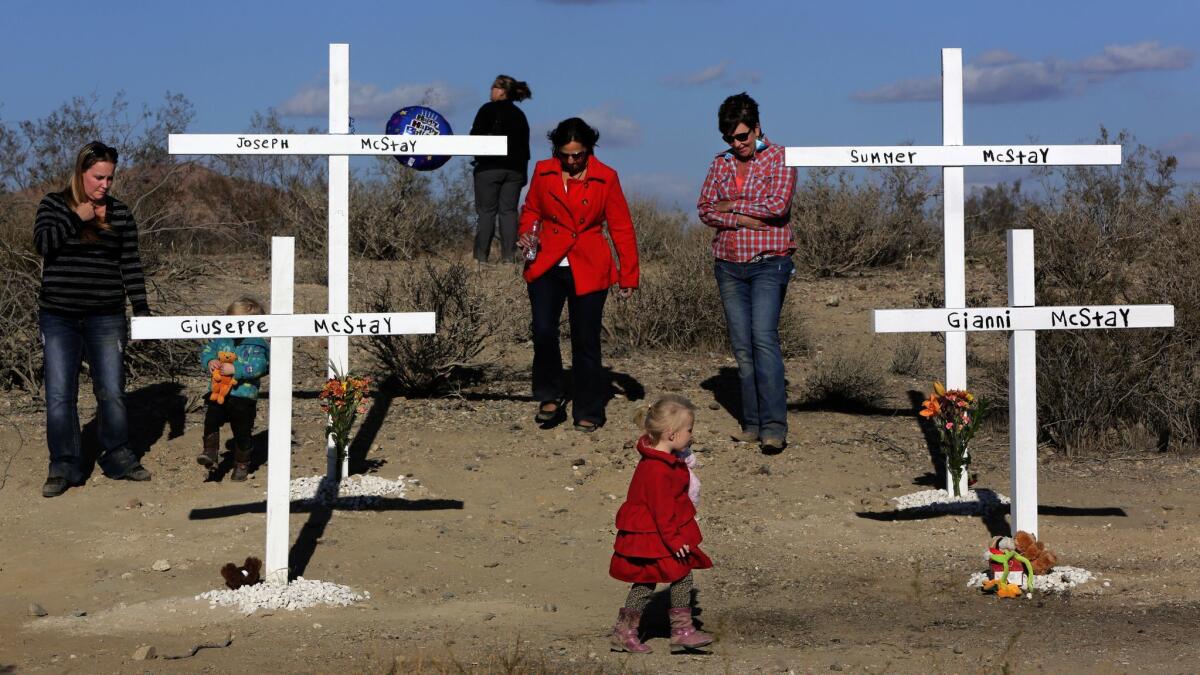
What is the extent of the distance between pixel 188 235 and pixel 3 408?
5051 mm

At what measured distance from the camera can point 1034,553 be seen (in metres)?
6.76

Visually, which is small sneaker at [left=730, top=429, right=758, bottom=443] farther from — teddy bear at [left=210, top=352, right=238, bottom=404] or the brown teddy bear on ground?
teddy bear at [left=210, top=352, right=238, bottom=404]

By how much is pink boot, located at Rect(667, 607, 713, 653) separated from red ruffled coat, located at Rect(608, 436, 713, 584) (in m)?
0.15

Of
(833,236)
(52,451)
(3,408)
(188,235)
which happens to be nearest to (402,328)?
(52,451)

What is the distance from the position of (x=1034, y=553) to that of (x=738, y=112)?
3.18m

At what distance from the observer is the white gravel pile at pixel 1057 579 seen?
22.1 ft

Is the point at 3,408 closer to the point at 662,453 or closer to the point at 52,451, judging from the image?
Result: the point at 52,451

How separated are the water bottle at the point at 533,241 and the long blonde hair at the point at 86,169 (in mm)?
2430

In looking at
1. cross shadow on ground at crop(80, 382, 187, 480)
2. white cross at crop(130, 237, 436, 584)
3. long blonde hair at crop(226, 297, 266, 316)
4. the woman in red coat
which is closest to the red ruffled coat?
white cross at crop(130, 237, 436, 584)

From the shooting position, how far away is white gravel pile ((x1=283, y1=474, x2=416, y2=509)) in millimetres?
8281

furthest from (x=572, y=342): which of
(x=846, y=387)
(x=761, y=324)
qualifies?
(x=846, y=387)

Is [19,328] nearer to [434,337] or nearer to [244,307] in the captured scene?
[434,337]

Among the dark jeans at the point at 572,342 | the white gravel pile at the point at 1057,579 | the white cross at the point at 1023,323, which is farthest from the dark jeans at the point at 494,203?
the white gravel pile at the point at 1057,579

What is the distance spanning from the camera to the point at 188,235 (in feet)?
48.8
